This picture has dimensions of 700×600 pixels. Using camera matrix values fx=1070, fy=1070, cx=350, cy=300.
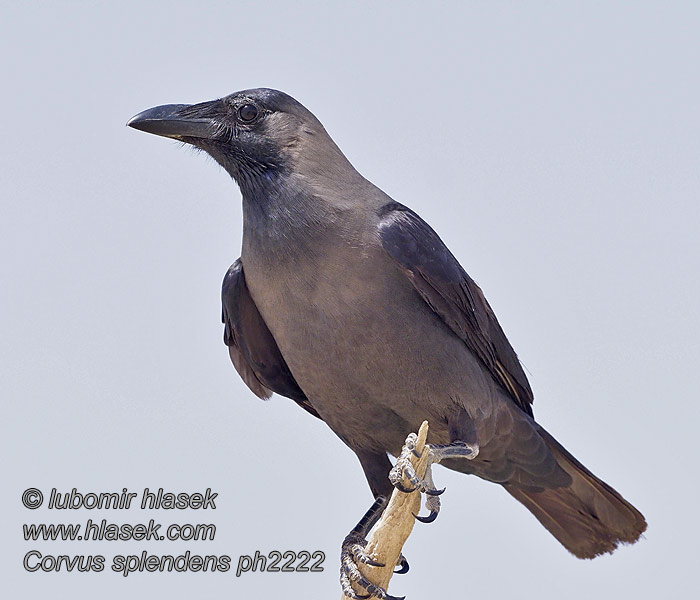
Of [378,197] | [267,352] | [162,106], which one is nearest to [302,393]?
[267,352]

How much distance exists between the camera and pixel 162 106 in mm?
5680

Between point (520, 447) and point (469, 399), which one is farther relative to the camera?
point (520, 447)

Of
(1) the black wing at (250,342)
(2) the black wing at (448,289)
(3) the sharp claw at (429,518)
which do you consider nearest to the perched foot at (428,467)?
(3) the sharp claw at (429,518)

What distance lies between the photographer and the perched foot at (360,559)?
5156 millimetres

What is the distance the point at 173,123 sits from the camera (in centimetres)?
559

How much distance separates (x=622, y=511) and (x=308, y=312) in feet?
7.47

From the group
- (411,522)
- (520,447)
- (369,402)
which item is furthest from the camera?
(520,447)

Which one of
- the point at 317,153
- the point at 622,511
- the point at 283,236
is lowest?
the point at 622,511

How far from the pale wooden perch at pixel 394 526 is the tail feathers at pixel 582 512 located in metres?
1.25

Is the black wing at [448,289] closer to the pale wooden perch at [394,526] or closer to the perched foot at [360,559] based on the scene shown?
the pale wooden perch at [394,526]

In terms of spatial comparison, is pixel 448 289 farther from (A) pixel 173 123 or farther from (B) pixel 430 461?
(A) pixel 173 123

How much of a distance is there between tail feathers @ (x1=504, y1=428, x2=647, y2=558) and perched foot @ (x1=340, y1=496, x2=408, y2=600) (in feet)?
3.31

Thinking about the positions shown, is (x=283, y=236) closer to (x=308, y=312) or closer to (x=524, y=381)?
(x=308, y=312)

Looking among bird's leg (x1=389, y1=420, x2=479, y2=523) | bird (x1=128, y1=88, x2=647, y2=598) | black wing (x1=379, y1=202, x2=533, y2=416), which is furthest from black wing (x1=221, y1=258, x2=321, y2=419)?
bird's leg (x1=389, y1=420, x2=479, y2=523)
